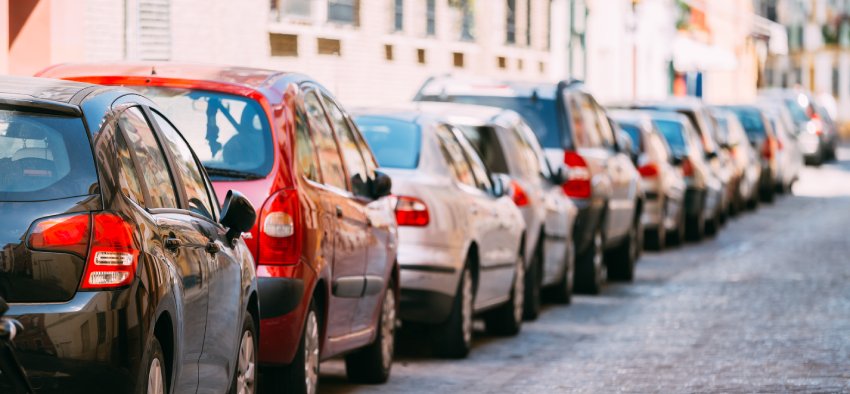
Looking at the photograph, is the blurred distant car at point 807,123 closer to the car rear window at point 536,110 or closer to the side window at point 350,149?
the car rear window at point 536,110

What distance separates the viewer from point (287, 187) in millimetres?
8930

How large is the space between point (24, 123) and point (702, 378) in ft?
20.1

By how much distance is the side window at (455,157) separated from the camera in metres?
12.7

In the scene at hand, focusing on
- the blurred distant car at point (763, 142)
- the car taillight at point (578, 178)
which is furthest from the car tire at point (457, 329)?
the blurred distant car at point (763, 142)

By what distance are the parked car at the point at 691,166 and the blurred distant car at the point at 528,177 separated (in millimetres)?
8827

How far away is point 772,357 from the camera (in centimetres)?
1267

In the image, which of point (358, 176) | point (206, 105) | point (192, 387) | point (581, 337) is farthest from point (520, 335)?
point (192, 387)

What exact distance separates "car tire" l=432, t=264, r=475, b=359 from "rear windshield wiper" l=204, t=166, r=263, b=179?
3408 mm

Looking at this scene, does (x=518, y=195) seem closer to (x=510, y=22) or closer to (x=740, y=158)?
(x=740, y=158)

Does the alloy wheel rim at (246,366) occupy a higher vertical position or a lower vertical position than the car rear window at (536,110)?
lower

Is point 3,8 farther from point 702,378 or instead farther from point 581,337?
point 702,378

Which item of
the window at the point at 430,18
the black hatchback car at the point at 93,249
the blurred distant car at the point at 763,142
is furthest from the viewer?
the blurred distant car at the point at 763,142

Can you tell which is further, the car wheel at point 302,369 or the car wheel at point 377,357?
the car wheel at point 377,357

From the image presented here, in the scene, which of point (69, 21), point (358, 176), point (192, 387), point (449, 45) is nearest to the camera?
point (192, 387)
